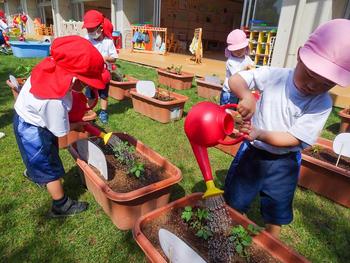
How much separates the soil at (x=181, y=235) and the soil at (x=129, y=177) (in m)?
0.43

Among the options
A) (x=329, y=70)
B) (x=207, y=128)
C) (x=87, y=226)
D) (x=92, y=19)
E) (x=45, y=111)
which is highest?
(x=92, y=19)

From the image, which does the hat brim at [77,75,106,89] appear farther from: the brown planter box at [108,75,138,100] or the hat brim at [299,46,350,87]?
the brown planter box at [108,75,138,100]

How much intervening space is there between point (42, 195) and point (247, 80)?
Answer: 1.90 m

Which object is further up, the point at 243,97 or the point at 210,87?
the point at 243,97

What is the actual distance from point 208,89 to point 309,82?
4.03m

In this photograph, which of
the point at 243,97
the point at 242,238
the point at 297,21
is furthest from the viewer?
the point at 297,21

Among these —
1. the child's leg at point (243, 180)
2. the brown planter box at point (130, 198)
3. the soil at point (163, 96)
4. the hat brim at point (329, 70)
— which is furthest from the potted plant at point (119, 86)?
the hat brim at point (329, 70)

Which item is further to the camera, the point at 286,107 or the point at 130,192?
the point at 130,192

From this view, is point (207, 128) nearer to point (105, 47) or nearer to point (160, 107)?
point (160, 107)

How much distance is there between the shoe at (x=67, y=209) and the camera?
6.92 feet

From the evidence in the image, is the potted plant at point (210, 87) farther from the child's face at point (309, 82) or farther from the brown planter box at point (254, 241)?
the child's face at point (309, 82)

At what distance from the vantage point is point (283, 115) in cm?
148

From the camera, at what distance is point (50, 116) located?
1.71m

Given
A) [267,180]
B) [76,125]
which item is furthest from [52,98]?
[267,180]
